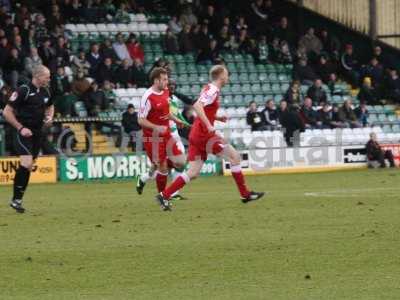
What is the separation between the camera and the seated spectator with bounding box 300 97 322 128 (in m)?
32.2

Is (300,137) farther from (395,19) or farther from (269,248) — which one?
(269,248)

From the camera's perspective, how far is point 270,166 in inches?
1186

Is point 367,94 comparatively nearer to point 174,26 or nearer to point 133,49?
point 174,26

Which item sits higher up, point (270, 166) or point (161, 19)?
point (161, 19)

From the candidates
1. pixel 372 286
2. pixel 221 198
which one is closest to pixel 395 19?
pixel 221 198

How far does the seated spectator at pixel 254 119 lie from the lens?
31109mm

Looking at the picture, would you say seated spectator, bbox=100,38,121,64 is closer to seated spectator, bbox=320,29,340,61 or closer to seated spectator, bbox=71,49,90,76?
seated spectator, bbox=71,49,90,76

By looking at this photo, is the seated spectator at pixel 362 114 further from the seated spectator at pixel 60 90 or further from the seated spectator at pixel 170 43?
the seated spectator at pixel 60 90

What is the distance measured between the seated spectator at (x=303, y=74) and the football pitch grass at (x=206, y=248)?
51.7 feet

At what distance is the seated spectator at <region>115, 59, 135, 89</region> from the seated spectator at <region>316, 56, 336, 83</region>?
6.97m

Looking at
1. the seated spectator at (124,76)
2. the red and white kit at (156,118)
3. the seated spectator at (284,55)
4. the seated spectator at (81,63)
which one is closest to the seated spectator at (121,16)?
the seated spectator at (124,76)

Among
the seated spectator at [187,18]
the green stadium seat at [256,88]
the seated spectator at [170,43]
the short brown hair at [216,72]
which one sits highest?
the seated spectator at [187,18]

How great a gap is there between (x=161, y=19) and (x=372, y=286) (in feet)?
89.5

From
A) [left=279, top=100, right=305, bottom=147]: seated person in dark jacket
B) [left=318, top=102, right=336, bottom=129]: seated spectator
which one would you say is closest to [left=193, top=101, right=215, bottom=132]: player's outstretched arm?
[left=279, top=100, right=305, bottom=147]: seated person in dark jacket
